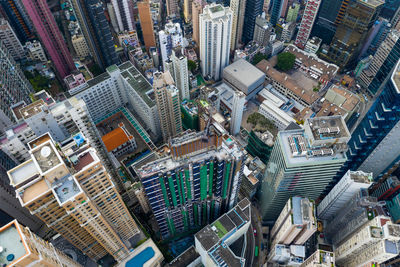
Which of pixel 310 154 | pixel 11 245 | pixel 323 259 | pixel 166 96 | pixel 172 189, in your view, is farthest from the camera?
pixel 166 96

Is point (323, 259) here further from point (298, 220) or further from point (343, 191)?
point (343, 191)

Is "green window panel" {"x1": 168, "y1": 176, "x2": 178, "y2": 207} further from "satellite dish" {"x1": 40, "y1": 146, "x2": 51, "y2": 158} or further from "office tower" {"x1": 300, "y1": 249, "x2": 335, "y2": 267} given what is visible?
"office tower" {"x1": 300, "y1": 249, "x2": 335, "y2": 267}

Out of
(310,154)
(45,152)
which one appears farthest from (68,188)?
(310,154)

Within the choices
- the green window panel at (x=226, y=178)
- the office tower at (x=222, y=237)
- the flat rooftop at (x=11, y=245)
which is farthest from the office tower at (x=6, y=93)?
the green window panel at (x=226, y=178)

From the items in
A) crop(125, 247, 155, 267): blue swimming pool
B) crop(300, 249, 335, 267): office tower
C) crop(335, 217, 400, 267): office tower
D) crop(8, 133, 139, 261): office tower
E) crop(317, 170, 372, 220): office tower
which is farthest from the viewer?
crop(125, 247, 155, 267): blue swimming pool

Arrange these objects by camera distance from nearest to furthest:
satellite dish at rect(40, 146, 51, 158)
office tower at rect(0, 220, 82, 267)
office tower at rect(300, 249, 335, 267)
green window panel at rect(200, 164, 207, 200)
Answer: office tower at rect(0, 220, 82, 267), satellite dish at rect(40, 146, 51, 158), green window panel at rect(200, 164, 207, 200), office tower at rect(300, 249, 335, 267)

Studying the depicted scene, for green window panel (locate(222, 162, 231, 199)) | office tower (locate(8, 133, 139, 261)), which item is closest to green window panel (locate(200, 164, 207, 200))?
green window panel (locate(222, 162, 231, 199))
